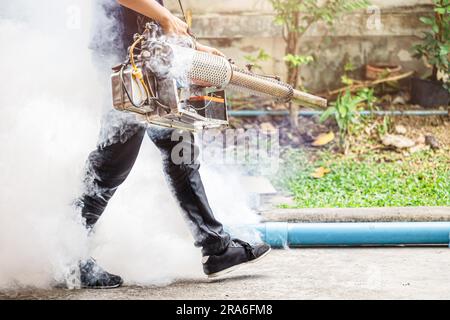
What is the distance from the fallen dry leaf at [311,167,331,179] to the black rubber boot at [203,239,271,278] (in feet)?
6.08

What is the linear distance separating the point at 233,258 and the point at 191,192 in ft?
1.32

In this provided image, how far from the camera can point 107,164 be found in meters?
3.52

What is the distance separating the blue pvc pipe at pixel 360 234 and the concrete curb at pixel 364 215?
0.16 meters

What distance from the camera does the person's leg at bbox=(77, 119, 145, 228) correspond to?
3510 millimetres

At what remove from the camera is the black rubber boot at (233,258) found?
12.0ft

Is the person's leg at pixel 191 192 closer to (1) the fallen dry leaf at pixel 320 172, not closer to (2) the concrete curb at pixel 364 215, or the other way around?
(2) the concrete curb at pixel 364 215

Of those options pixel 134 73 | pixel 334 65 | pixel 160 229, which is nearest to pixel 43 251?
pixel 160 229

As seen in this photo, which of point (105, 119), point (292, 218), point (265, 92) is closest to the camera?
point (105, 119)

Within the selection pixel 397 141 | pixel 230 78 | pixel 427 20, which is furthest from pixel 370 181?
pixel 230 78

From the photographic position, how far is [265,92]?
153 inches

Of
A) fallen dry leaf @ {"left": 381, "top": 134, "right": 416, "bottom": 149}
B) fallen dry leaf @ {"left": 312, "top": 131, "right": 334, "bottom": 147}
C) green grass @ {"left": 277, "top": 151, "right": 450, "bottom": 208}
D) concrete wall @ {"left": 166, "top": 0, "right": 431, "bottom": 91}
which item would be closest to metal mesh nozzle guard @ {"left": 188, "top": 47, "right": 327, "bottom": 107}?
green grass @ {"left": 277, "top": 151, "right": 450, "bottom": 208}

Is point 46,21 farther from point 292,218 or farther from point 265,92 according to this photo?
point 292,218

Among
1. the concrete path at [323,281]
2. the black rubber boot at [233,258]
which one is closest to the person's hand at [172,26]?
the black rubber boot at [233,258]
